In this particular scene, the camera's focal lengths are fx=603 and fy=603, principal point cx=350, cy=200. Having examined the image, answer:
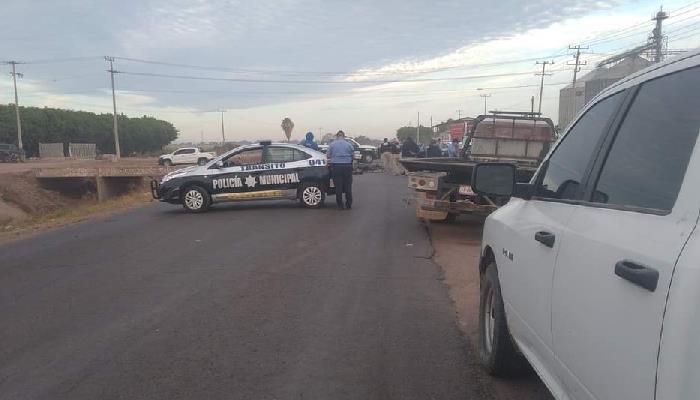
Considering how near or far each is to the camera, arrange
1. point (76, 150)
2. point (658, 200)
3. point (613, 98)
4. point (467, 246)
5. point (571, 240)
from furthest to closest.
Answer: point (76, 150), point (467, 246), point (613, 98), point (571, 240), point (658, 200)

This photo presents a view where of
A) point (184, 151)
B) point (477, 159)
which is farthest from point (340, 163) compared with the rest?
point (184, 151)

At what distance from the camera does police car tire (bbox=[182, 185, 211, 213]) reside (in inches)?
592

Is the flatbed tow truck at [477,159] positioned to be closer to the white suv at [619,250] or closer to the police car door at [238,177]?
the police car door at [238,177]

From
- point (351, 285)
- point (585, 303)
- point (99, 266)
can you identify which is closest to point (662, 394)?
point (585, 303)

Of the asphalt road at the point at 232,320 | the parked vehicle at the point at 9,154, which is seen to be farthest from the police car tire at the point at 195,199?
the parked vehicle at the point at 9,154

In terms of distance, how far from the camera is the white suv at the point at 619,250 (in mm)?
1767

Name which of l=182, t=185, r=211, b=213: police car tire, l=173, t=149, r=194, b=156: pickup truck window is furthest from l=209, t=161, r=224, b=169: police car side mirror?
l=173, t=149, r=194, b=156: pickup truck window

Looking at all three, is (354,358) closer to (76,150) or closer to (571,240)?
(571,240)

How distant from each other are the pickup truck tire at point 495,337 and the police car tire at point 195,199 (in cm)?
1148

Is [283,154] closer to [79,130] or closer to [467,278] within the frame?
[467,278]

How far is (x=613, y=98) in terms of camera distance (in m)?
2.87

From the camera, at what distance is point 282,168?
50.1 ft

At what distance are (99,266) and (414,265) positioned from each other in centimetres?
443

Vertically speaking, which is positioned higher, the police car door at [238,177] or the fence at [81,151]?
the police car door at [238,177]
